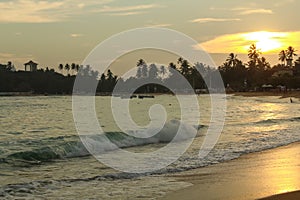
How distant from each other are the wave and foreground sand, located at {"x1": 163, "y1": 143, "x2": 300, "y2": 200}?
588 centimetres

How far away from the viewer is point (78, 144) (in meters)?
19.5

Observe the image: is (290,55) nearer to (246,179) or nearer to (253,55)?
(253,55)

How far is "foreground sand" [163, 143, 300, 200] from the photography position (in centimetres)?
945

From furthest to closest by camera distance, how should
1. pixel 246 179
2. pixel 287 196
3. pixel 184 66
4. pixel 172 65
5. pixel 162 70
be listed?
pixel 184 66 < pixel 172 65 < pixel 162 70 < pixel 246 179 < pixel 287 196

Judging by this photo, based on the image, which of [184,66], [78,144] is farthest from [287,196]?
[184,66]

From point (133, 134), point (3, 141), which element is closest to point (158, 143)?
point (133, 134)

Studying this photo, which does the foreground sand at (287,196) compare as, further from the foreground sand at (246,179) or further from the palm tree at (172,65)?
the palm tree at (172,65)

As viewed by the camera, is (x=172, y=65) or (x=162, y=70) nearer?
(x=162, y=70)

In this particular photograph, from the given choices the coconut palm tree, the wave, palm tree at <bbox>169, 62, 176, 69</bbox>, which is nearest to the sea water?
the wave

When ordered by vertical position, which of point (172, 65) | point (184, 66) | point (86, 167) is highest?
point (172, 65)

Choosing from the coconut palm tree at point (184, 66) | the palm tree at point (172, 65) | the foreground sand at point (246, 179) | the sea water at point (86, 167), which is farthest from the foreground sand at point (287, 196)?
the coconut palm tree at point (184, 66)

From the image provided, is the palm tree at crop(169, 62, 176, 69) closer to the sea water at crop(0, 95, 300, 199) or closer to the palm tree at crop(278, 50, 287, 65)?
the palm tree at crop(278, 50, 287, 65)

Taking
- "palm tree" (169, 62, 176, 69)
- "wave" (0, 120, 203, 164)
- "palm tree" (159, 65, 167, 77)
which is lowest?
"wave" (0, 120, 203, 164)

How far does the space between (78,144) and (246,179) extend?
31.5 ft
